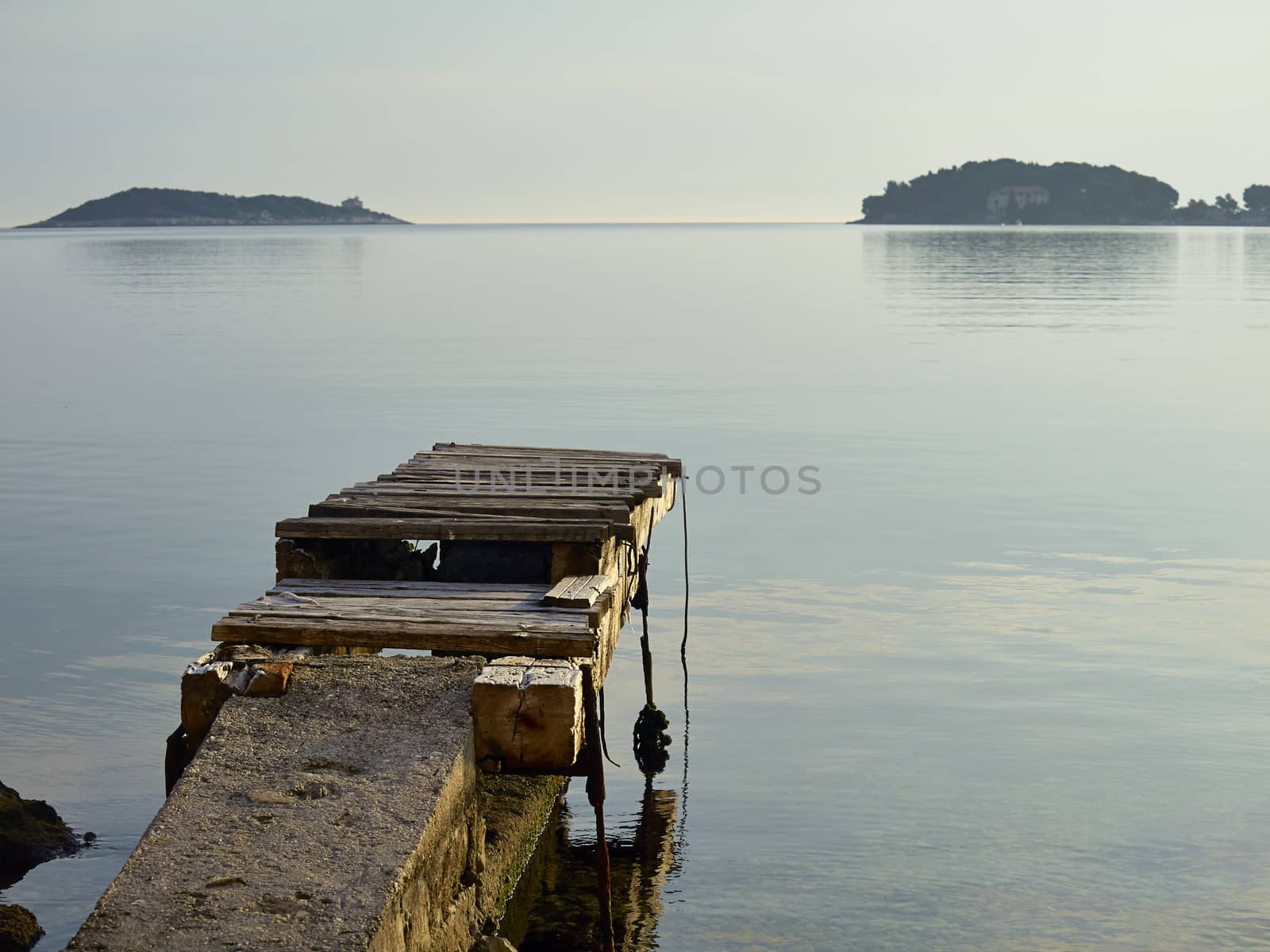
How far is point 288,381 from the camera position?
3312cm

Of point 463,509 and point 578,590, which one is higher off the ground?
point 463,509

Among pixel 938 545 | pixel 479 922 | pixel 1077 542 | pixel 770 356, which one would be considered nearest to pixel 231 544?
pixel 938 545

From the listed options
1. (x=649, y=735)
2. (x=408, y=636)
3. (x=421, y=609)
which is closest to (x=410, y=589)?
(x=421, y=609)

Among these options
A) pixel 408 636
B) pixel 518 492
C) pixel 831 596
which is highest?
pixel 518 492

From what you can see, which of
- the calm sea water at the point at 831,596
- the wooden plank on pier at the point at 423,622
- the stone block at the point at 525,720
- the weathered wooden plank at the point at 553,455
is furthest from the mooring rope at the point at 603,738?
the stone block at the point at 525,720

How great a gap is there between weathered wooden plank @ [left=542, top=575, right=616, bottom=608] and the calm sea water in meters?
1.81

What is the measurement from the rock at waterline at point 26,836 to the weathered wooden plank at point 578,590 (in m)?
3.42

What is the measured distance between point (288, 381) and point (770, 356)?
1302 cm

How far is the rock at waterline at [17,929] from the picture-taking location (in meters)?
7.85

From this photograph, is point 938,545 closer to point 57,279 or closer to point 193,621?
point 193,621

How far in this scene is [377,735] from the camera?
697 cm

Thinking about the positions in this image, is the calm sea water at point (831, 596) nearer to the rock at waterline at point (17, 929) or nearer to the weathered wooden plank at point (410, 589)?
the rock at waterline at point (17, 929)

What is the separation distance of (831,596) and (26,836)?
338 inches

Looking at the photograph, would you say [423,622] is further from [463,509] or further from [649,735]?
[649,735]
